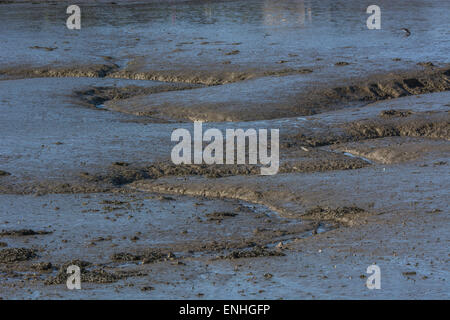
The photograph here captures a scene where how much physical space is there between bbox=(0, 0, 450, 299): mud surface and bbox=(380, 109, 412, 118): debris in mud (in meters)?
0.03

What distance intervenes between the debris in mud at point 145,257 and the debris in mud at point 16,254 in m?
0.66

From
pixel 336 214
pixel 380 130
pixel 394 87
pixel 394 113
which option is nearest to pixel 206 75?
pixel 394 87

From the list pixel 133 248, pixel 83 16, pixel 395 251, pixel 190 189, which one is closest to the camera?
pixel 395 251

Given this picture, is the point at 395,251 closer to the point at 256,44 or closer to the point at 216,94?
the point at 216,94

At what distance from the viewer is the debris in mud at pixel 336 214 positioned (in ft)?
23.7

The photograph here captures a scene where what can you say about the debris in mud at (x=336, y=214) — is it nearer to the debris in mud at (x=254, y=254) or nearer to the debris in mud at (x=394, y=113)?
the debris in mud at (x=254, y=254)

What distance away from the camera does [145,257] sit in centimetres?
631

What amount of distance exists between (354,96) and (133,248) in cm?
728

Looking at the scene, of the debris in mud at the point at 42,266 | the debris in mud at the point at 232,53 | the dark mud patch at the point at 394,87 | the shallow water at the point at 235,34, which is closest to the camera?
the debris in mud at the point at 42,266

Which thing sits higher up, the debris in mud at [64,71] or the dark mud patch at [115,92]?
the debris in mud at [64,71]

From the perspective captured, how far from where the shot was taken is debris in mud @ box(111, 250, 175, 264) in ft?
20.6

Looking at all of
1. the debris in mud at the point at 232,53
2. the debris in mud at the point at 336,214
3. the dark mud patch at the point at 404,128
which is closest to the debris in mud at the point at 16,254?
the debris in mud at the point at 336,214

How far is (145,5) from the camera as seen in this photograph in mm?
33469
